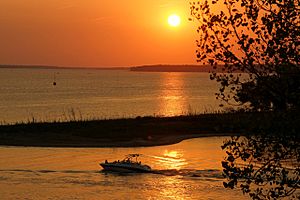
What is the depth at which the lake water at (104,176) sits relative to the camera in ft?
138

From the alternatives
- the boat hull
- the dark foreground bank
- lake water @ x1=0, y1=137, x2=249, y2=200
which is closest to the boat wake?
lake water @ x1=0, y1=137, x2=249, y2=200

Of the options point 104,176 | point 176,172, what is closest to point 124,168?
point 104,176

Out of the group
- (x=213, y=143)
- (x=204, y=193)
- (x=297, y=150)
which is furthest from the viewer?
(x=213, y=143)

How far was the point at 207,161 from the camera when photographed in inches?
2152

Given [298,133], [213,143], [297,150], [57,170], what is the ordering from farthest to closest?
[213,143] < [57,170] < [297,150] < [298,133]

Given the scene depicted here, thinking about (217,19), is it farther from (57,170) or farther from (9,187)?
(57,170)

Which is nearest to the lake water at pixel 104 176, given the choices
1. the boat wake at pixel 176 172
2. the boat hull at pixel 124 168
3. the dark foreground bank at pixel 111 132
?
the boat wake at pixel 176 172

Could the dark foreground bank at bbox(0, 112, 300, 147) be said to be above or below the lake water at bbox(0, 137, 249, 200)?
above

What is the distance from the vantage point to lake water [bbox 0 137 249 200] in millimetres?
42094

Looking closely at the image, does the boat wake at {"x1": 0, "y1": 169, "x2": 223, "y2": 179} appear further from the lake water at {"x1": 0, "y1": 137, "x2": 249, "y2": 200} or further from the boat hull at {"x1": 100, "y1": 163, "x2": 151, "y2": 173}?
the boat hull at {"x1": 100, "y1": 163, "x2": 151, "y2": 173}

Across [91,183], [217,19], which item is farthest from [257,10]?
[91,183]

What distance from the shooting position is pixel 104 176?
48.9 m

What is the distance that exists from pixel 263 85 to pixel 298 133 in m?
1.50

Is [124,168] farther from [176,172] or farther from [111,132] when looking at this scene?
[111,132]
